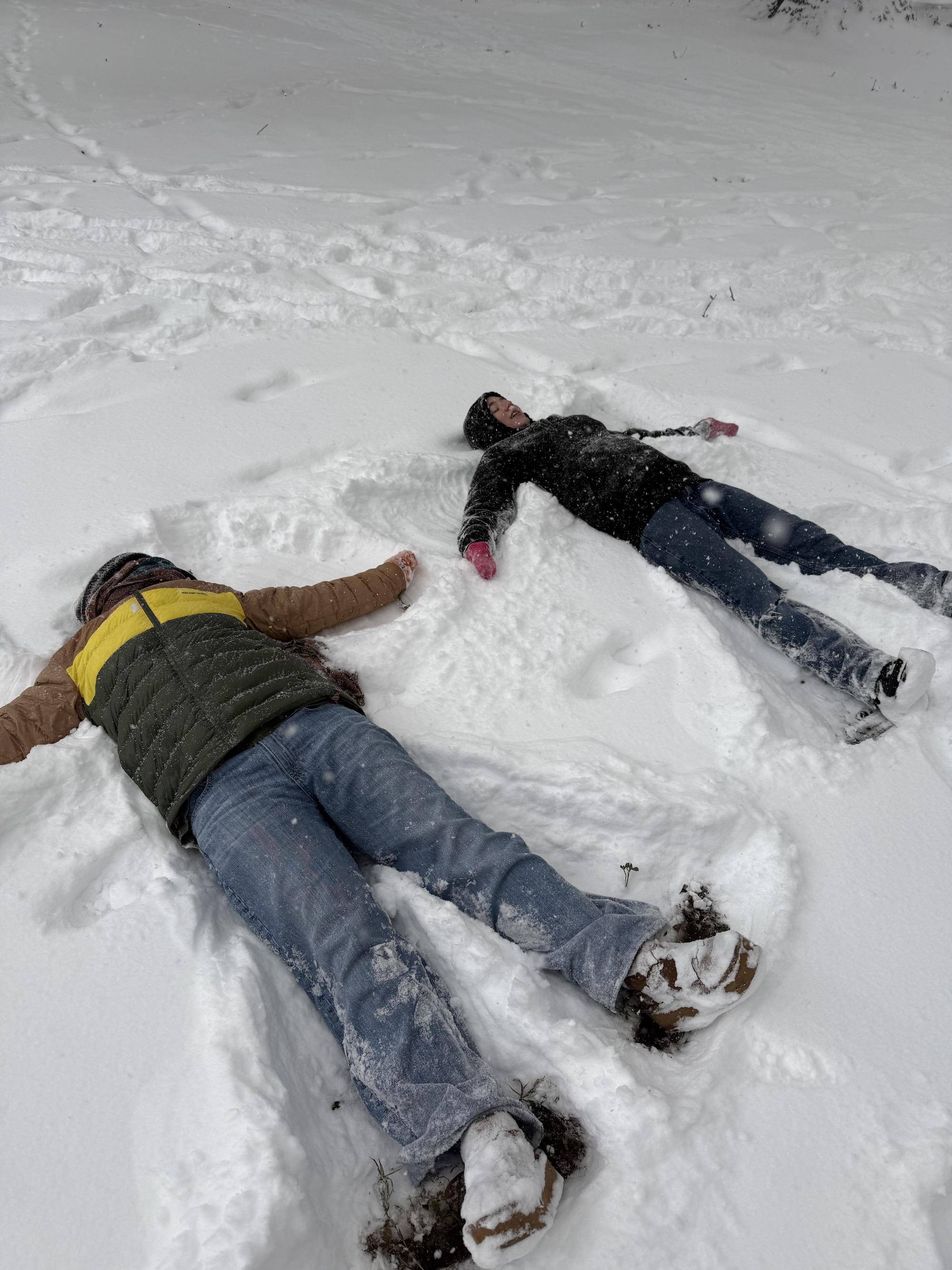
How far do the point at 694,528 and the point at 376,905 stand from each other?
1695 mm

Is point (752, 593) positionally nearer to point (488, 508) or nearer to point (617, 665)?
point (617, 665)

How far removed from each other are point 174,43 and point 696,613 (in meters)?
9.05

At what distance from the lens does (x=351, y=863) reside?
1.74 meters

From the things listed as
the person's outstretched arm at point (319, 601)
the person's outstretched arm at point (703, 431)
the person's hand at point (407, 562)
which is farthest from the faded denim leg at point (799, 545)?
the person's outstretched arm at point (319, 601)

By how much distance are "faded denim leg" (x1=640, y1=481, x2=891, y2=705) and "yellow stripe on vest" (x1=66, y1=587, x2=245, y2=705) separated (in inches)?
59.2

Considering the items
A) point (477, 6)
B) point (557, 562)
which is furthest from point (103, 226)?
point (477, 6)

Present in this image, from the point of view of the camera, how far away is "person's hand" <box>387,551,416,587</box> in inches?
102

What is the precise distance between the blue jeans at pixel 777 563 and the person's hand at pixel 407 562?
2.66 feet

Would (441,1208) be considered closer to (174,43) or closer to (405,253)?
(405,253)

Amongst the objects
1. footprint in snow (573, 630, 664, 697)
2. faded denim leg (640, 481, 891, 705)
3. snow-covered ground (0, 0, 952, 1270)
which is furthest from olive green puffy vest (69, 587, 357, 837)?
faded denim leg (640, 481, 891, 705)

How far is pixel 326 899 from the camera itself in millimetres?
1624

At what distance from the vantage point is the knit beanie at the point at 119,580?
7.25 ft

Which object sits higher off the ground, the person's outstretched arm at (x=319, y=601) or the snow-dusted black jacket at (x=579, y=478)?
the snow-dusted black jacket at (x=579, y=478)

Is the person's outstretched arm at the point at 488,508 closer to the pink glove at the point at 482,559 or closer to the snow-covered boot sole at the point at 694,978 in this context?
the pink glove at the point at 482,559
